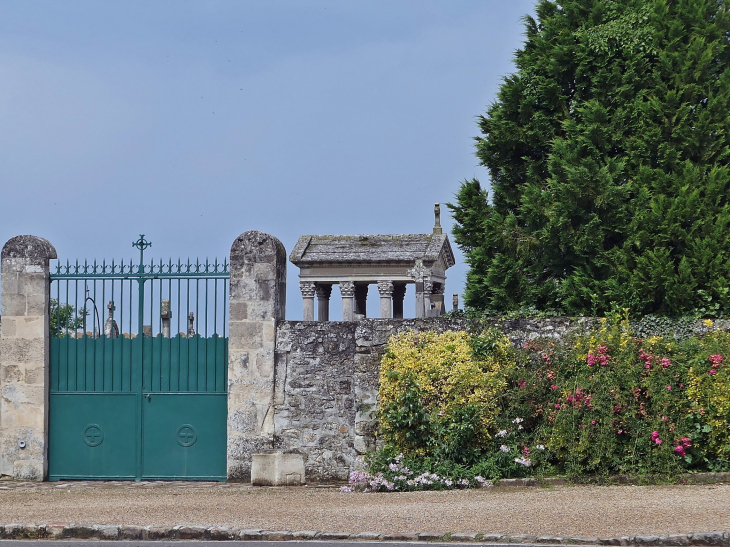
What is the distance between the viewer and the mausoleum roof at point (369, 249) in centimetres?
2461

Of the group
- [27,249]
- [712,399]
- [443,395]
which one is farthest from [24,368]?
[712,399]

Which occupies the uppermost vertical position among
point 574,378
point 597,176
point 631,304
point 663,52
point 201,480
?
point 663,52

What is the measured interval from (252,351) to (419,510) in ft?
13.9

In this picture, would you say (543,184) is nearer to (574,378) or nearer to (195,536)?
(574,378)

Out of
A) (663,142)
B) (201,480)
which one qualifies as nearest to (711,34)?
(663,142)

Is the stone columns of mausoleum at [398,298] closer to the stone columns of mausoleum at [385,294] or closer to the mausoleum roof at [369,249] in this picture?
the stone columns of mausoleum at [385,294]

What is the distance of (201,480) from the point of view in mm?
12836

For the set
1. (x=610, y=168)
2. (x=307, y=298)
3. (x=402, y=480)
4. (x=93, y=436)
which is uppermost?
(x=610, y=168)

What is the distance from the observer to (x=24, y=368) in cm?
1310

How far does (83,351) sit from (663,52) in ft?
33.8

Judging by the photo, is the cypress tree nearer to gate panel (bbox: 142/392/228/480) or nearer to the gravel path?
the gravel path

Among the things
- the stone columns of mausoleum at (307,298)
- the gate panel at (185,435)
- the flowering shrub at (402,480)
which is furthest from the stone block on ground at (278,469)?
the stone columns of mausoleum at (307,298)

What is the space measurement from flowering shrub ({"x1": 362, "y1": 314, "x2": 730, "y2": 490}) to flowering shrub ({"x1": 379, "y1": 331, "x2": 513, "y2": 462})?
14 millimetres

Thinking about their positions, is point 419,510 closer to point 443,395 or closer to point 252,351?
point 443,395
